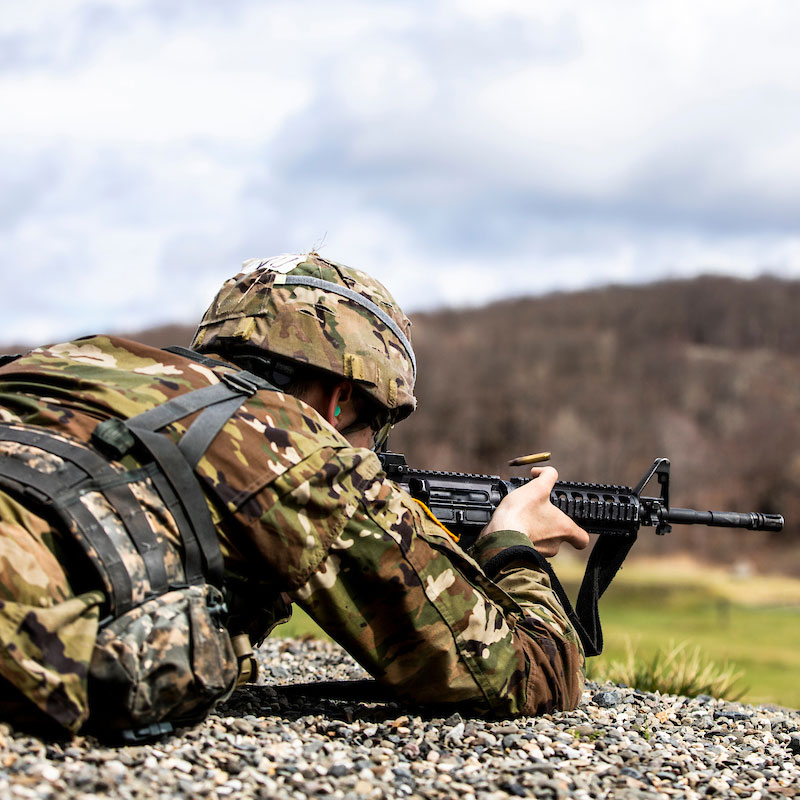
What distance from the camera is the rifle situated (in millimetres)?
4812

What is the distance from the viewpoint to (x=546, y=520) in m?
Answer: 4.69

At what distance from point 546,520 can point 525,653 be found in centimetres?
101

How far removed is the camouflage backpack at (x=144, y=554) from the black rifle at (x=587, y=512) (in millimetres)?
1613

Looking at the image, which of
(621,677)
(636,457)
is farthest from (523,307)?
(621,677)

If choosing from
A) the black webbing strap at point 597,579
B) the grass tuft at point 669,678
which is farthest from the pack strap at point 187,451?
the grass tuft at point 669,678

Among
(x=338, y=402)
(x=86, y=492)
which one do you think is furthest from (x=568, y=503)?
(x=86, y=492)

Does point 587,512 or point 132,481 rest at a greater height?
point 132,481

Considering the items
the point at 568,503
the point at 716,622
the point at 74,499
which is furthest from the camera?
the point at 716,622

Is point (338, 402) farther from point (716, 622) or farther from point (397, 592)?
point (716, 622)

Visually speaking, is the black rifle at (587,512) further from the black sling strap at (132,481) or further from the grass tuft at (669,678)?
the black sling strap at (132,481)

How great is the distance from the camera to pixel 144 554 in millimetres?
3061

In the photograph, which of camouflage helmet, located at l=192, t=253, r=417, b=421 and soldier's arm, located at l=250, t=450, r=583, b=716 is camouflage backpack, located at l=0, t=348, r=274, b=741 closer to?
soldier's arm, located at l=250, t=450, r=583, b=716

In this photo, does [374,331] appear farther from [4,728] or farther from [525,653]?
[4,728]

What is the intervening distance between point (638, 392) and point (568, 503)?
75078mm
